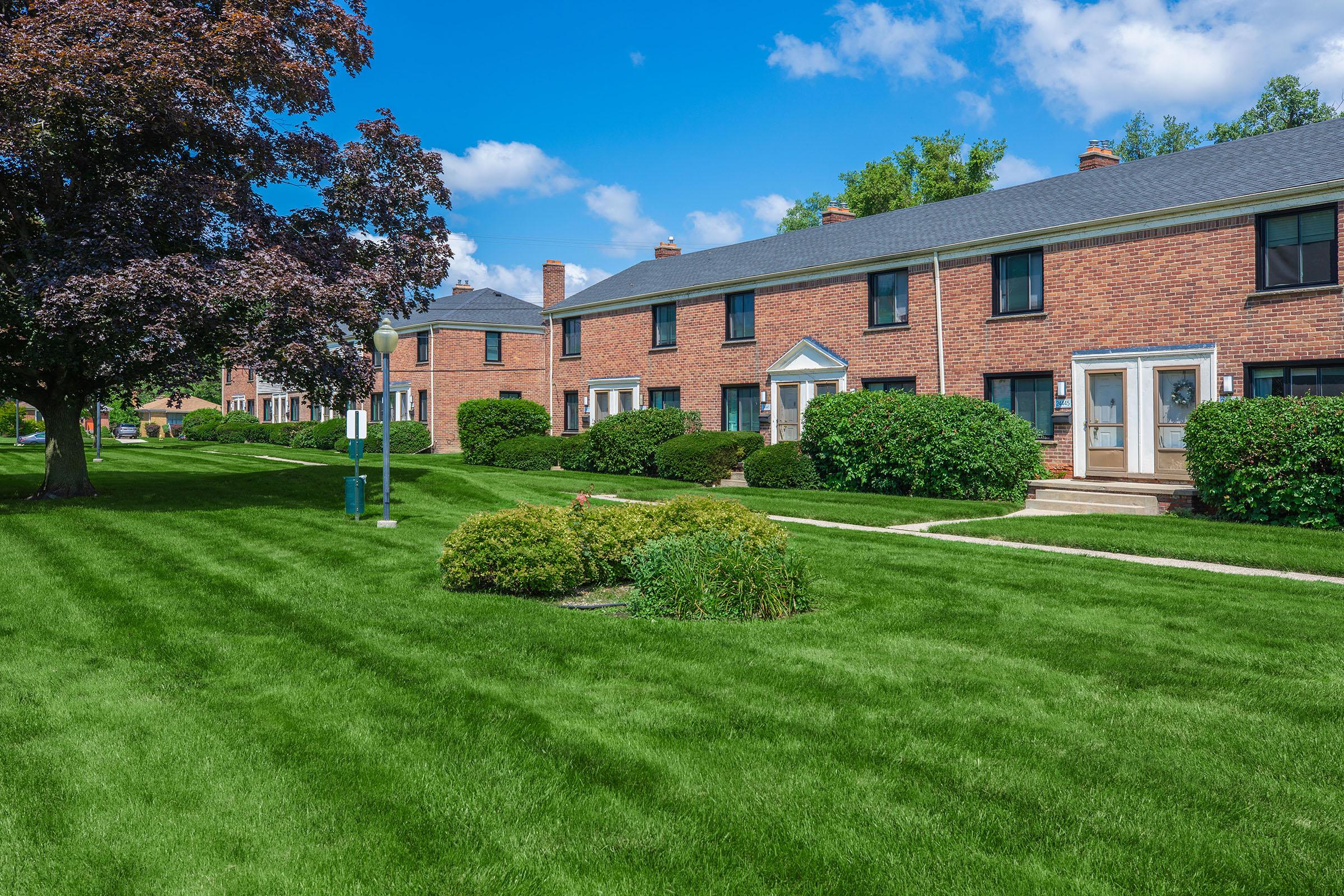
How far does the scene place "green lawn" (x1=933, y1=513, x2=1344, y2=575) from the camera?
37.5 feet

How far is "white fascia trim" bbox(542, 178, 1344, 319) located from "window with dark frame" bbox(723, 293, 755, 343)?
34cm

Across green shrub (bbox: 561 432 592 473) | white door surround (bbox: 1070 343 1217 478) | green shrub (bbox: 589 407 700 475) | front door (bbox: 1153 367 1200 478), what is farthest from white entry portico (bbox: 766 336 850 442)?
front door (bbox: 1153 367 1200 478)

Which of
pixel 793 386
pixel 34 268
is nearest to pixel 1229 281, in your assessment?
pixel 793 386

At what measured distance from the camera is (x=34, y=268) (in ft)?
48.8

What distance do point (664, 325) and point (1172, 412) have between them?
16.1 meters

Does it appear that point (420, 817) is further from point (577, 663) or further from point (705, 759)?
point (577, 663)

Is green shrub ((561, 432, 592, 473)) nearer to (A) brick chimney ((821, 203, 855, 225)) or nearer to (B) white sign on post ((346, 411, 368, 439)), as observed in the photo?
(A) brick chimney ((821, 203, 855, 225))

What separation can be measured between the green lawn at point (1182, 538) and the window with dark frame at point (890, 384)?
7611 millimetres

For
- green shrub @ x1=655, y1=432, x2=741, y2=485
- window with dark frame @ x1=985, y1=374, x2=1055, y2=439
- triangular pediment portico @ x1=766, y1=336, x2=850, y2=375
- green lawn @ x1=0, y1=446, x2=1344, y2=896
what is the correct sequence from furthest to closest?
triangular pediment portico @ x1=766, y1=336, x2=850, y2=375 < green shrub @ x1=655, y1=432, x2=741, y2=485 < window with dark frame @ x1=985, y1=374, x2=1055, y2=439 < green lawn @ x1=0, y1=446, x2=1344, y2=896

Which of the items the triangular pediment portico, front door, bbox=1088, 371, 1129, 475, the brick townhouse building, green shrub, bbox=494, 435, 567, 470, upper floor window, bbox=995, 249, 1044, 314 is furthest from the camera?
green shrub, bbox=494, 435, 567, 470

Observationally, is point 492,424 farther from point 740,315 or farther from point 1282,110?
point 1282,110

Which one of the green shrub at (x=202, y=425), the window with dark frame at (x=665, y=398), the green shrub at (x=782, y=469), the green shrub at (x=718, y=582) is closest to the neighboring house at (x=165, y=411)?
the green shrub at (x=202, y=425)

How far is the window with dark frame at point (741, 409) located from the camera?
88.7 feet

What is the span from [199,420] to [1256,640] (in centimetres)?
6130
